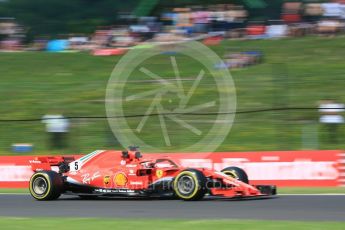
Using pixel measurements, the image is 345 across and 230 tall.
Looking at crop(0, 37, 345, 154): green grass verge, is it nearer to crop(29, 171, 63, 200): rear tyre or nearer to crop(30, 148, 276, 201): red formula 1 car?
crop(30, 148, 276, 201): red formula 1 car

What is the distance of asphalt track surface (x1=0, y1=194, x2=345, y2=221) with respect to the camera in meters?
8.95

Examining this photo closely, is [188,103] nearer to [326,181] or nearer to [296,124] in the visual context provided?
[296,124]

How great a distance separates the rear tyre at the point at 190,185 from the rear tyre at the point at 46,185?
213cm

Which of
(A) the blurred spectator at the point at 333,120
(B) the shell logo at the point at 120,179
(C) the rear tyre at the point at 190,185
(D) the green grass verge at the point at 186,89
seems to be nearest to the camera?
(C) the rear tyre at the point at 190,185

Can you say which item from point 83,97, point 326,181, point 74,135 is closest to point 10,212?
point 326,181

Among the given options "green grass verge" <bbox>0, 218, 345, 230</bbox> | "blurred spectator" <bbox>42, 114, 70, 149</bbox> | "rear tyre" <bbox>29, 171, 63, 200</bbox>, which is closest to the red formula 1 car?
"rear tyre" <bbox>29, 171, 63, 200</bbox>

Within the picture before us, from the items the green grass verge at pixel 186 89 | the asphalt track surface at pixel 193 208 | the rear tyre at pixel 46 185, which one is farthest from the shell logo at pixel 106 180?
the green grass verge at pixel 186 89

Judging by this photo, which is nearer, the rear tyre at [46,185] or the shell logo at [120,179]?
the shell logo at [120,179]

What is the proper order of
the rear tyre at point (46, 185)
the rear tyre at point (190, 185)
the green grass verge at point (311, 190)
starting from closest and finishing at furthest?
1. the rear tyre at point (190, 185)
2. the rear tyre at point (46, 185)
3. the green grass verge at point (311, 190)

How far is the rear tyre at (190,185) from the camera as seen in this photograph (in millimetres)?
10656

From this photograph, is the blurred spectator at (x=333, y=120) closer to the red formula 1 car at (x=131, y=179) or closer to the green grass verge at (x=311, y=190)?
the green grass verge at (x=311, y=190)

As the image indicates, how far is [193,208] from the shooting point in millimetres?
9820

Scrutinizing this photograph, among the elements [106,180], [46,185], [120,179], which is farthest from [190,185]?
[46,185]

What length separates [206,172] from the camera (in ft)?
36.2
